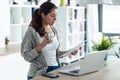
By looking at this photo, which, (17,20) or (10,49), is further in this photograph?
(17,20)

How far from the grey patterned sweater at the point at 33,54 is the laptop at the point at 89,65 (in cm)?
24

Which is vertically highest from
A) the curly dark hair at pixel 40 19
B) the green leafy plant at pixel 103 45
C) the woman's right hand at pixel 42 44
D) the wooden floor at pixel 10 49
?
the curly dark hair at pixel 40 19

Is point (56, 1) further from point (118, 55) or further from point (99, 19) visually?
point (118, 55)

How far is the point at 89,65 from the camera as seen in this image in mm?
2221

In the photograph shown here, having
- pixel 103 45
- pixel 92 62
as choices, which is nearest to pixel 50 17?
pixel 92 62

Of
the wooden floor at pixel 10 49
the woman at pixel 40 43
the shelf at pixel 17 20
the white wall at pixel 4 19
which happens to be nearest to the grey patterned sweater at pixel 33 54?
the woman at pixel 40 43

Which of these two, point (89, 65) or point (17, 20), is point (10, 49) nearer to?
point (17, 20)

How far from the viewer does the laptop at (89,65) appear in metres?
2.16

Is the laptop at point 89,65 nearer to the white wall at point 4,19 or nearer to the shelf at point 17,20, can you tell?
the white wall at point 4,19

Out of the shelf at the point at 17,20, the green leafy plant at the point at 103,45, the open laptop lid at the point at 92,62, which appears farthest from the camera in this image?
the shelf at the point at 17,20

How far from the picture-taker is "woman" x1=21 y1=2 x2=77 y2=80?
96.0 inches

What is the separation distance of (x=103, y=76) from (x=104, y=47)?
0.73 metres

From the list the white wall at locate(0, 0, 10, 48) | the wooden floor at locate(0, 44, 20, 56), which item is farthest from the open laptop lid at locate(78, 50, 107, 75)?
the white wall at locate(0, 0, 10, 48)

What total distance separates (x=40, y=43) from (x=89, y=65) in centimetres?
51
